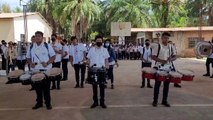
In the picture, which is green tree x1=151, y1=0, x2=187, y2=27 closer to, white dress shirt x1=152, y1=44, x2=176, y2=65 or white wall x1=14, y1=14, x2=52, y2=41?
white wall x1=14, y1=14, x2=52, y2=41

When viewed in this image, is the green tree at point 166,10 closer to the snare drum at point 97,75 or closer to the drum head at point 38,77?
the snare drum at point 97,75

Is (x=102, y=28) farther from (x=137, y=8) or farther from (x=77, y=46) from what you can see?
(x=77, y=46)

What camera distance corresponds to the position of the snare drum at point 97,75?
10383 millimetres

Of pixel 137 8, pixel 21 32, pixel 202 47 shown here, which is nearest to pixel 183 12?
pixel 137 8

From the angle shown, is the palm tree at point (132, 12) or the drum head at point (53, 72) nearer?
the drum head at point (53, 72)

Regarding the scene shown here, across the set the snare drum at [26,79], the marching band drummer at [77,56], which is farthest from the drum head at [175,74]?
the marching band drummer at [77,56]

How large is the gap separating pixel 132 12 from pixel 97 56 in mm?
40751

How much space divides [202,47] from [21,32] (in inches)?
1132

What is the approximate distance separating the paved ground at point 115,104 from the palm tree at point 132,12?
119 ft

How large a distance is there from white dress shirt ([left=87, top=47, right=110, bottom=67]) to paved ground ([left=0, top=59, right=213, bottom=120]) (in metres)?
1.09

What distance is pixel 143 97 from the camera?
12164 millimetres

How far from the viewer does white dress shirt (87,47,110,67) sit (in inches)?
417

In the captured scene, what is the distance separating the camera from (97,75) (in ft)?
34.2

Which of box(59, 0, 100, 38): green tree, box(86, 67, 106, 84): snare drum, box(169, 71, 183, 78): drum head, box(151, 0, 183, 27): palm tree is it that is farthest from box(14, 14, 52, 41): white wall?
box(169, 71, 183, 78): drum head
